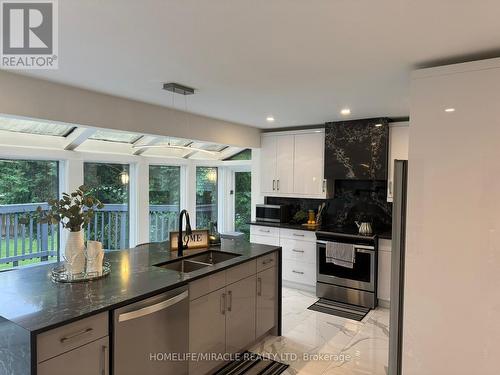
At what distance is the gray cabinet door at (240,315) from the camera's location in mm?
2859

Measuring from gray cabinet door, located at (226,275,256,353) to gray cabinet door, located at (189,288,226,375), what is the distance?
8cm

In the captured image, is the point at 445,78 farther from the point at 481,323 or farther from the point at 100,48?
the point at 100,48

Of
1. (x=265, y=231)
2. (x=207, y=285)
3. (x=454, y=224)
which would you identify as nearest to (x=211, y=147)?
(x=265, y=231)

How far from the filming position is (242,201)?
6.34 metres

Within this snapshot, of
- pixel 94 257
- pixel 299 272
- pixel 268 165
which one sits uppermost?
pixel 268 165

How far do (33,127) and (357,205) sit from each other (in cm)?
422

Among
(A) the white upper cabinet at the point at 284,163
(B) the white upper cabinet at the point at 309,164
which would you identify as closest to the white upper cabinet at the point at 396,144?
(B) the white upper cabinet at the point at 309,164

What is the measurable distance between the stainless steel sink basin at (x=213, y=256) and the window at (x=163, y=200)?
1.94m

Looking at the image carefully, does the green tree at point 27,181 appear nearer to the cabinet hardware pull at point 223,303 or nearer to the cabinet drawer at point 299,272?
the cabinet hardware pull at point 223,303

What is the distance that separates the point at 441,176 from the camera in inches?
91.2

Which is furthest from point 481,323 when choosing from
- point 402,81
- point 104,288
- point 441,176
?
point 104,288

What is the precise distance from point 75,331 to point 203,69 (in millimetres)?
1875

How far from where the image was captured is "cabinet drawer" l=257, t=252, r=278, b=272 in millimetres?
3241

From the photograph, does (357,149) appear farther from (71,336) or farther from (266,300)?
(71,336)
